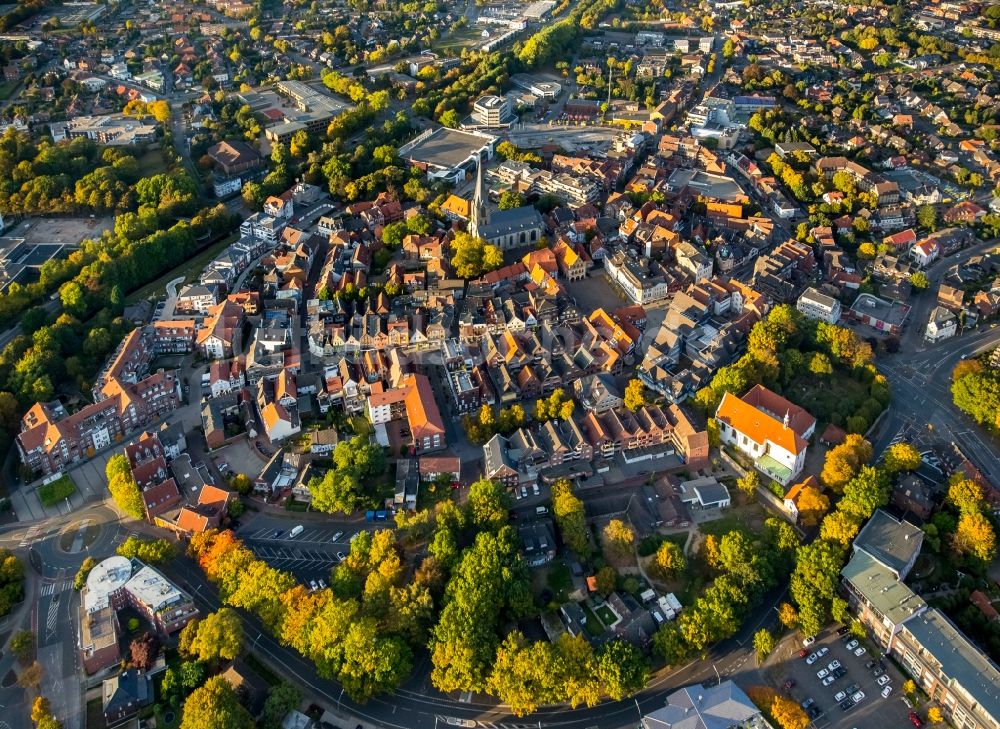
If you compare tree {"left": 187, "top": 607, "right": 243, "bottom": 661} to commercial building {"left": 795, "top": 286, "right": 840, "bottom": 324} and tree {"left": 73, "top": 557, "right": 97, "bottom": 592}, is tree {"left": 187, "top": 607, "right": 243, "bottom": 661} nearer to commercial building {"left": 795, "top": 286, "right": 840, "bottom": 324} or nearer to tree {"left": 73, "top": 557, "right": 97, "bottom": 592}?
tree {"left": 73, "top": 557, "right": 97, "bottom": 592}

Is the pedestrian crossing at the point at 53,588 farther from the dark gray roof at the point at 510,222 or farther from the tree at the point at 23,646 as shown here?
the dark gray roof at the point at 510,222

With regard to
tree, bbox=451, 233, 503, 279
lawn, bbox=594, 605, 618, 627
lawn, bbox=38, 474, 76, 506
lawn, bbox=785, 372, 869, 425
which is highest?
tree, bbox=451, 233, 503, 279

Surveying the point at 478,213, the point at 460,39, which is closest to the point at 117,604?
the point at 478,213

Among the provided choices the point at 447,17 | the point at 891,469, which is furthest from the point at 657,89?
the point at 891,469

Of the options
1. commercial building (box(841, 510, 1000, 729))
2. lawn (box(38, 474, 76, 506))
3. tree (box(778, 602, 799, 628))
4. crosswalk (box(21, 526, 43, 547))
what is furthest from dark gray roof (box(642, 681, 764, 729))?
lawn (box(38, 474, 76, 506))

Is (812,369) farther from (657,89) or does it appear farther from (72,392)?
(657,89)

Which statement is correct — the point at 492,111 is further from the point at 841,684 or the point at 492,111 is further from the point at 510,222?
the point at 841,684
